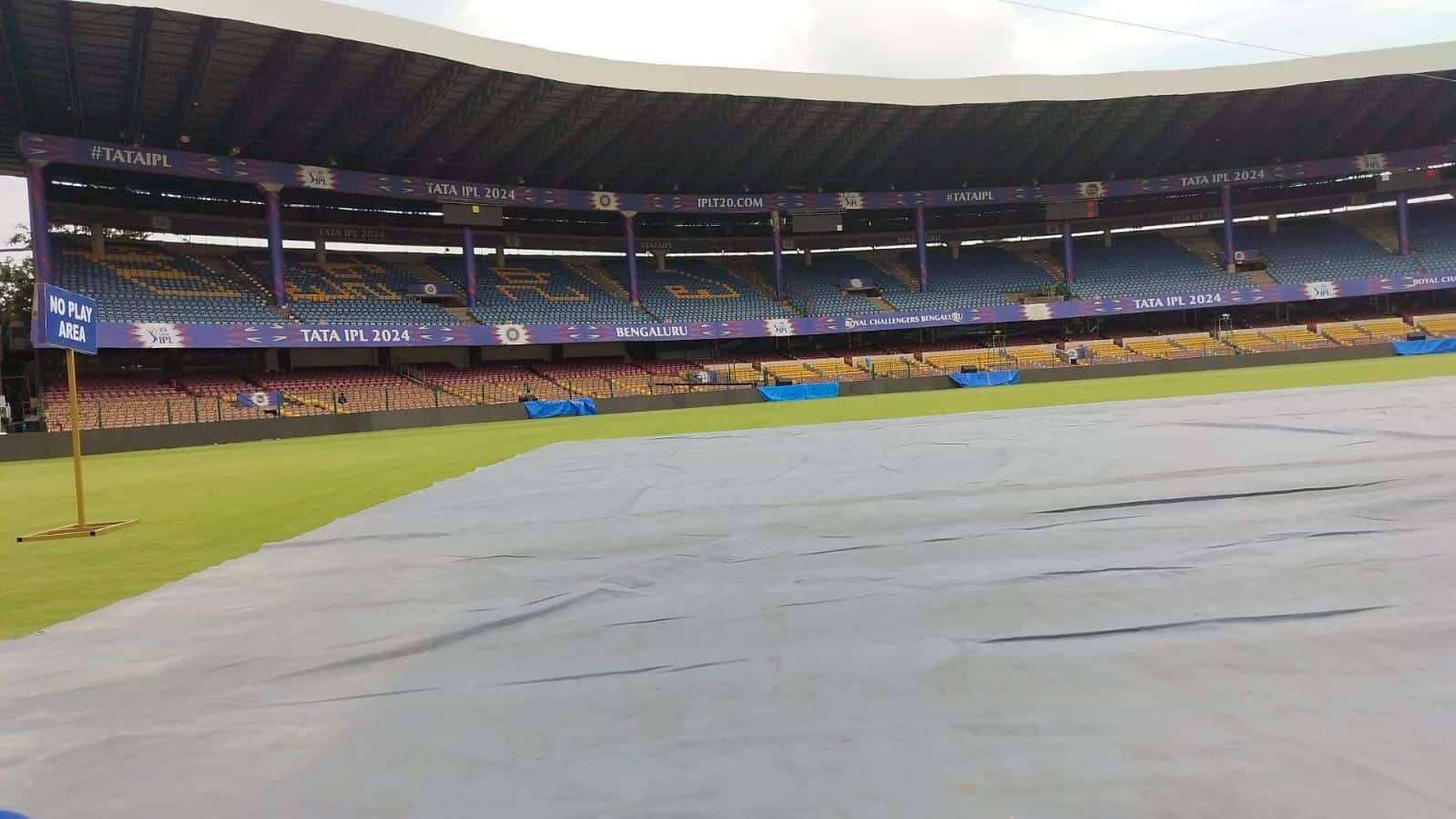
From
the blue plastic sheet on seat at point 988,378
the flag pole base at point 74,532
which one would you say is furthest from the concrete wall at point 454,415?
the flag pole base at point 74,532

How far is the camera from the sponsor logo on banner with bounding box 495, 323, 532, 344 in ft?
112

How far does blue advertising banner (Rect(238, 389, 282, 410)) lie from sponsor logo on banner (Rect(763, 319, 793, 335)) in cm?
2174

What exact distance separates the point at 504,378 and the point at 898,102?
20.9 m

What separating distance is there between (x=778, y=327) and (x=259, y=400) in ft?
75.3

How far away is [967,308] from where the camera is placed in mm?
41719

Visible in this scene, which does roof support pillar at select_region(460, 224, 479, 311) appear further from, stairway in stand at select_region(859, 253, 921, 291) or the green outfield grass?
stairway in stand at select_region(859, 253, 921, 291)

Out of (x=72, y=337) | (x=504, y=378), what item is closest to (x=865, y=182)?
(x=504, y=378)

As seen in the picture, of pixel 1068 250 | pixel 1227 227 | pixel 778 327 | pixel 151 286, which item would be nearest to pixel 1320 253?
pixel 1227 227

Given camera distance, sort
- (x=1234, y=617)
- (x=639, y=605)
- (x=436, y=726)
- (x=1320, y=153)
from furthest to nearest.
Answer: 1. (x=1320, y=153)
2. (x=639, y=605)
3. (x=1234, y=617)
4. (x=436, y=726)

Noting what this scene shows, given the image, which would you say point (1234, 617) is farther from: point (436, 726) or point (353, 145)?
point (353, 145)

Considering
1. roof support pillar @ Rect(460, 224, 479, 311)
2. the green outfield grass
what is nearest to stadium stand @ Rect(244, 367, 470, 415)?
roof support pillar @ Rect(460, 224, 479, 311)

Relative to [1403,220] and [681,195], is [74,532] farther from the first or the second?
[1403,220]

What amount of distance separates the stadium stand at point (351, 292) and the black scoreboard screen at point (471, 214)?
13.2 feet

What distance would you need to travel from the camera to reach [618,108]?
30844 millimetres
